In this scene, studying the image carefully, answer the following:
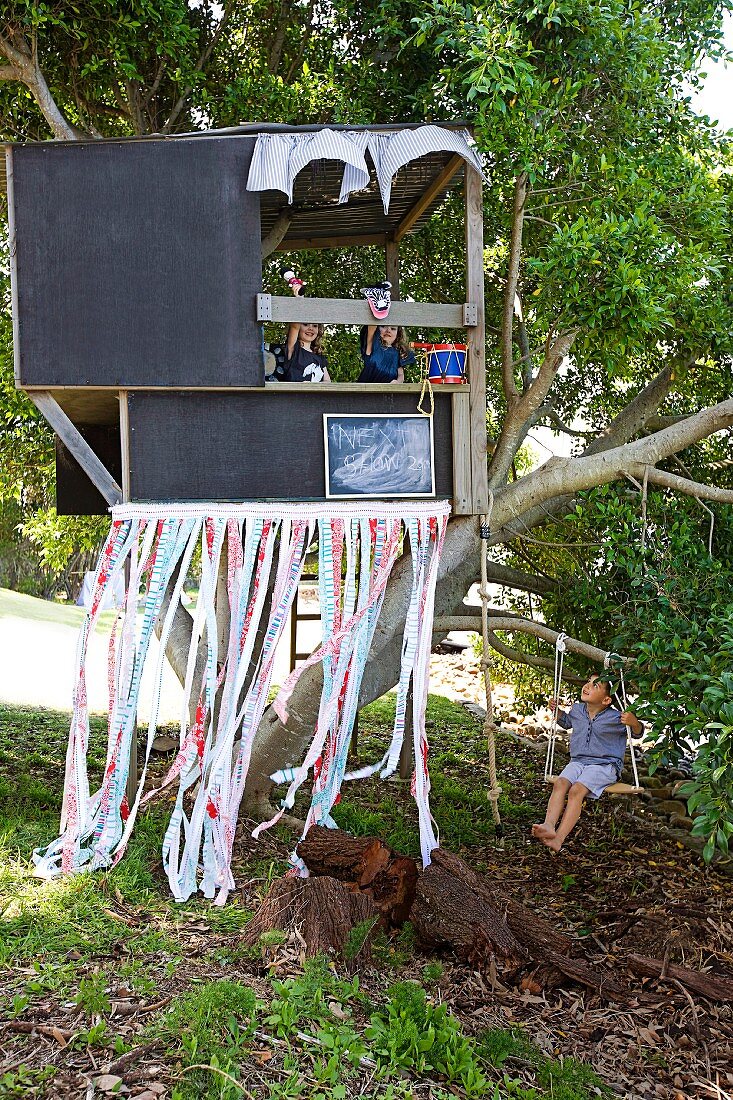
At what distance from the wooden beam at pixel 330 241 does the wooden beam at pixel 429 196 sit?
0.21 m

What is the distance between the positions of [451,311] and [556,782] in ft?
9.65

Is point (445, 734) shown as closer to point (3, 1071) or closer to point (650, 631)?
point (650, 631)

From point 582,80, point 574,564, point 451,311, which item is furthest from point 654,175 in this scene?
point 574,564

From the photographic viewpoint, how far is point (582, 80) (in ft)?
20.9

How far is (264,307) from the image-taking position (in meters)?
5.51

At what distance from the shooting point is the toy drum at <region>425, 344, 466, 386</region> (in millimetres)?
5867

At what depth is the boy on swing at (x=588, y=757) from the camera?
19.9 feet

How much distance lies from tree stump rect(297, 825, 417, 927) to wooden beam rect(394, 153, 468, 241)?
13.3ft

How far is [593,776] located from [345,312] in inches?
123

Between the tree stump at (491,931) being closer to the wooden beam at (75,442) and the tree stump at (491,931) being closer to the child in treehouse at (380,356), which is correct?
the wooden beam at (75,442)

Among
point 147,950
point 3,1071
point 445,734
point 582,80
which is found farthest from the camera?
point 445,734

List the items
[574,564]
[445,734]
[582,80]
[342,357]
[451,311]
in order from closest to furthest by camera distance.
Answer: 1. [451,311]
2. [582,80]
3. [574,564]
4. [342,357]
5. [445,734]

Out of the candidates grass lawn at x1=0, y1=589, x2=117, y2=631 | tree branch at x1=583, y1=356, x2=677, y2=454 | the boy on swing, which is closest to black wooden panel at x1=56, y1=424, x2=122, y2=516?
tree branch at x1=583, y1=356, x2=677, y2=454

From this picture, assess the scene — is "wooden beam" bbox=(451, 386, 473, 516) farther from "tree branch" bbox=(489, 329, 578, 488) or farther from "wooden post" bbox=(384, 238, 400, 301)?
"wooden post" bbox=(384, 238, 400, 301)
